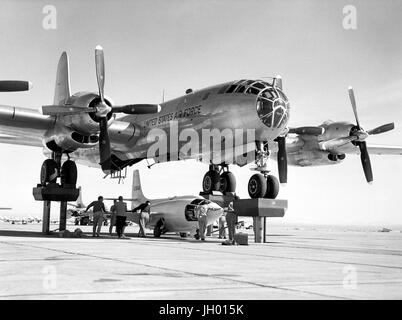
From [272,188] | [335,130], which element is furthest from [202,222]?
[335,130]

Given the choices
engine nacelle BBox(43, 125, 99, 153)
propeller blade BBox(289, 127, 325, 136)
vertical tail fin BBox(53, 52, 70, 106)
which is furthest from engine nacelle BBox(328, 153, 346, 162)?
vertical tail fin BBox(53, 52, 70, 106)

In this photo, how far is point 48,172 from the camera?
23516mm

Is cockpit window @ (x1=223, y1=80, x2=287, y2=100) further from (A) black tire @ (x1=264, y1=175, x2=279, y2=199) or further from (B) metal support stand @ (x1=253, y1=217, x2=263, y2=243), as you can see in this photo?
(B) metal support stand @ (x1=253, y1=217, x2=263, y2=243)

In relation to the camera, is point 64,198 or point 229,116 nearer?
point 229,116

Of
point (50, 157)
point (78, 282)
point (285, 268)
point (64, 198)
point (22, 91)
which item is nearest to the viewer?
point (78, 282)

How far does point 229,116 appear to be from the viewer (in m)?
21.8

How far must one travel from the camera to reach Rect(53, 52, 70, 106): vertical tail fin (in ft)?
79.7

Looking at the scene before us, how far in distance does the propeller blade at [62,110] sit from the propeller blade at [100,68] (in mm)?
1007

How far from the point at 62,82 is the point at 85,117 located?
444 cm

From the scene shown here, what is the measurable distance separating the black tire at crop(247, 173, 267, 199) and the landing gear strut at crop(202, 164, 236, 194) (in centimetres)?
678

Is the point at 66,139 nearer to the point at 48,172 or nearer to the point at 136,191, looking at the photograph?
the point at 48,172
